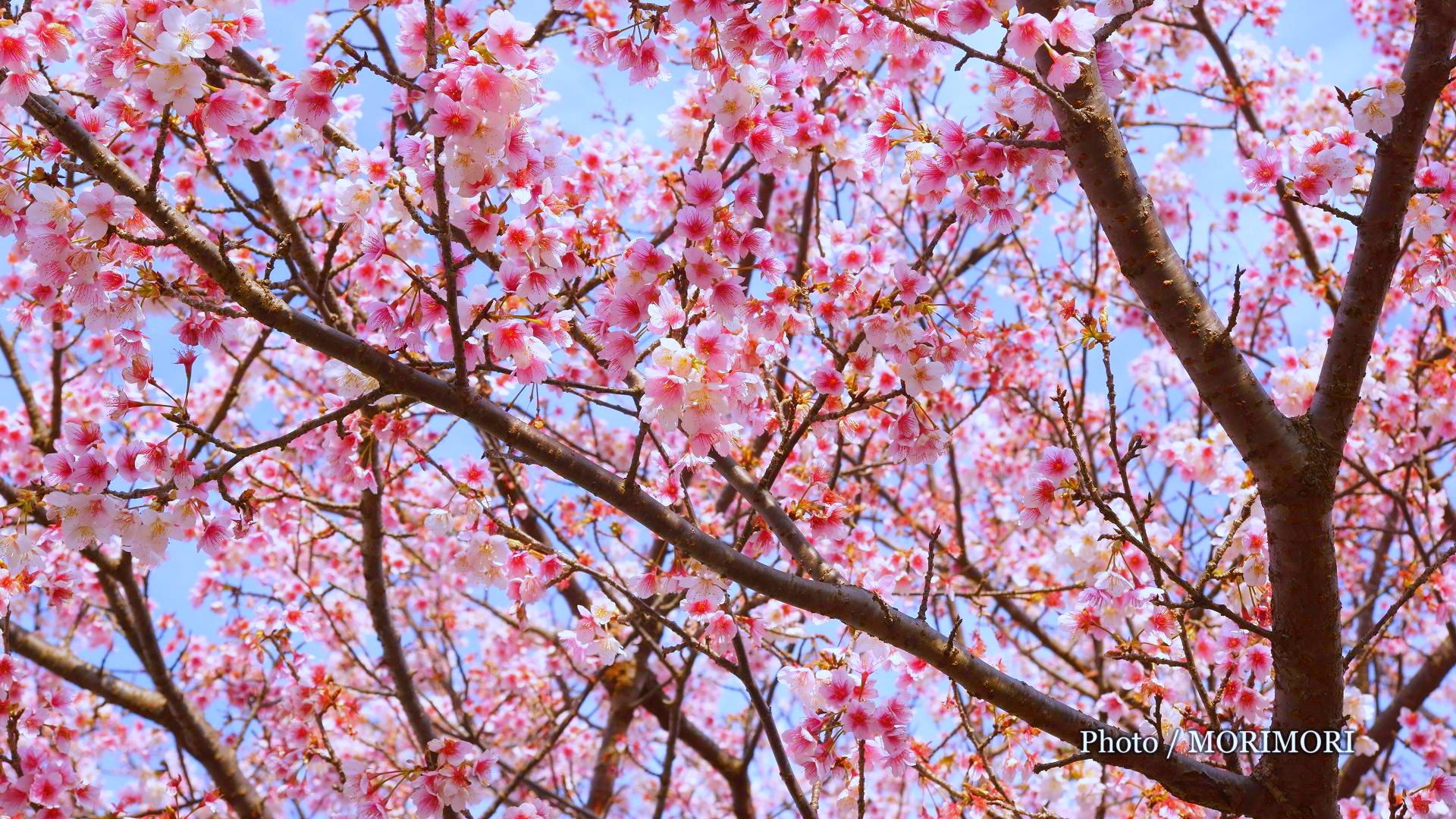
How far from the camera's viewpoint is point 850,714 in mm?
2812

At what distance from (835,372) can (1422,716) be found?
16.1 ft

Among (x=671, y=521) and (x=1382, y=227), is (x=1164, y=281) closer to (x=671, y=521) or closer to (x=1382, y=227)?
(x=1382, y=227)

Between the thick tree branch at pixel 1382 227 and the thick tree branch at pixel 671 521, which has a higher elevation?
the thick tree branch at pixel 1382 227

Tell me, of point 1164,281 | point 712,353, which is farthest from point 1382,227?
point 712,353

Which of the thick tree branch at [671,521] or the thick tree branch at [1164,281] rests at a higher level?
the thick tree branch at [1164,281]

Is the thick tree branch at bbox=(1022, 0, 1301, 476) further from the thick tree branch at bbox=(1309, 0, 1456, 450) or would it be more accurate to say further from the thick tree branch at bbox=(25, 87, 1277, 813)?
the thick tree branch at bbox=(1309, 0, 1456, 450)

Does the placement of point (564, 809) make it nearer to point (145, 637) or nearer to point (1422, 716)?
point (145, 637)

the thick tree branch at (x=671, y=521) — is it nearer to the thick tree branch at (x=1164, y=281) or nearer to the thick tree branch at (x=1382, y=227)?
the thick tree branch at (x=1164, y=281)

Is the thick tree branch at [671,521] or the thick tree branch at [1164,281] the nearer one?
the thick tree branch at [671,521]

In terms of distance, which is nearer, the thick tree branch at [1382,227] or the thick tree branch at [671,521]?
the thick tree branch at [671,521]

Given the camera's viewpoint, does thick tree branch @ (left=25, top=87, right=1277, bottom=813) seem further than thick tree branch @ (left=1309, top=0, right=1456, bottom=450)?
No

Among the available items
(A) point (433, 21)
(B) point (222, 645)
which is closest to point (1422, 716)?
(A) point (433, 21)

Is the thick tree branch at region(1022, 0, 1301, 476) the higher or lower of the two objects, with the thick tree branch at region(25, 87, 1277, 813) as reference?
higher

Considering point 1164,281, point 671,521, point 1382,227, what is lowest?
point 671,521
